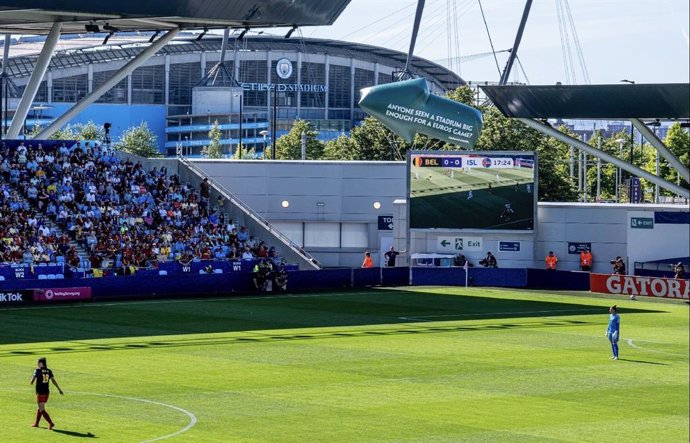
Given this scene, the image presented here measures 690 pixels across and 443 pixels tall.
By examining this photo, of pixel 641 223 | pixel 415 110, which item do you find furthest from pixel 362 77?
pixel 415 110

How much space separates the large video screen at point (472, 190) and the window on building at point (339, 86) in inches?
4292

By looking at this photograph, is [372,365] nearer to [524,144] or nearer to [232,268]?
[232,268]

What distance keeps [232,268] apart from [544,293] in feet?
47.1

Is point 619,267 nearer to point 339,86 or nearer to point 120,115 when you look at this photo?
point 120,115

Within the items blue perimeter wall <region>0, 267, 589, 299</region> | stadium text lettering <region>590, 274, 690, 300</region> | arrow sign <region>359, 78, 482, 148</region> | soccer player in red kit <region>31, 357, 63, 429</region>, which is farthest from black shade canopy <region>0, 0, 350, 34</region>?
arrow sign <region>359, 78, 482, 148</region>

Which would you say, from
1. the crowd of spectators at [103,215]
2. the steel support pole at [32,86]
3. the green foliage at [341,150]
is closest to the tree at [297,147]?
the green foliage at [341,150]

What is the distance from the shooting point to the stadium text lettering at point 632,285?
178 feet

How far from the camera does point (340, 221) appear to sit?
245ft

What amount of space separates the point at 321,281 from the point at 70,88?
106 metres

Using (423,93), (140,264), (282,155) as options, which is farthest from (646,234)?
(282,155)

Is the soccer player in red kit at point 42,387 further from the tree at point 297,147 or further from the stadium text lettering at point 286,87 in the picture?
the stadium text lettering at point 286,87

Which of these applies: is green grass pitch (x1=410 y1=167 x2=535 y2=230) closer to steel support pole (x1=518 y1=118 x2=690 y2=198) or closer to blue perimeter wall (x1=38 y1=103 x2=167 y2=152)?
steel support pole (x1=518 y1=118 x2=690 y2=198)

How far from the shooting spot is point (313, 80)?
578 feet

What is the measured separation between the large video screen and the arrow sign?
54.8 m
